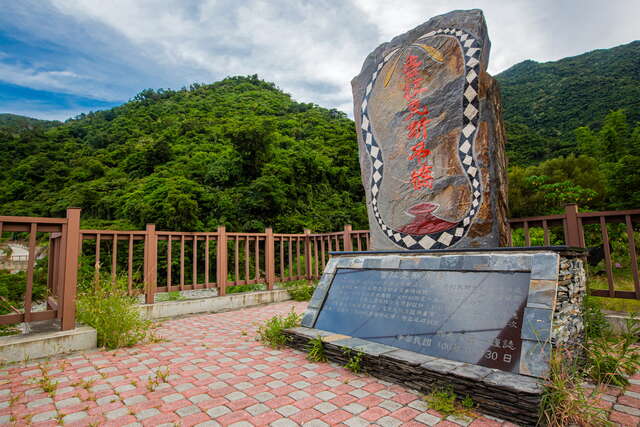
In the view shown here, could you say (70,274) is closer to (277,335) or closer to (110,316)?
(110,316)

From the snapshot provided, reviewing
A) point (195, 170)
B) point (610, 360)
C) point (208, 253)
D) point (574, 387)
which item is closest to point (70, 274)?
point (208, 253)

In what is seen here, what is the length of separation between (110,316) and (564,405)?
3.59 m

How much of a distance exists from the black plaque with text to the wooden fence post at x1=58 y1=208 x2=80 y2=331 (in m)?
2.31

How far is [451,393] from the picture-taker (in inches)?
72.8

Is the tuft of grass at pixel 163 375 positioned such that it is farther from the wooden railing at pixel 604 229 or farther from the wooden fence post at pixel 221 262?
the wooden railing at pixel 604 229

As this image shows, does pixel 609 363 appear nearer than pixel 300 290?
Yes

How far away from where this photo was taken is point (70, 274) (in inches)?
123

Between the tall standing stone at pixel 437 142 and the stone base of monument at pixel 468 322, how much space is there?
0.56 m

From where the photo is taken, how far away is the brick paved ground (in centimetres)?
170

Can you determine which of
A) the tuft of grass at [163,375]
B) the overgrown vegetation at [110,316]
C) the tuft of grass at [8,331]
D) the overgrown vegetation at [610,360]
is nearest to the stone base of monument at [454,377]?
the overgrown vegetation at [610,360]

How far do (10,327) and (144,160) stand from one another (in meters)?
18.5

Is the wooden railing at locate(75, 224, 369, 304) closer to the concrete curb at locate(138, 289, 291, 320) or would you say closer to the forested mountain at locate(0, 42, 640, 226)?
the concrete curb at locate(138, 289, 291, 320)

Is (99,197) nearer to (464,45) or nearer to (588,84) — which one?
(464,45)

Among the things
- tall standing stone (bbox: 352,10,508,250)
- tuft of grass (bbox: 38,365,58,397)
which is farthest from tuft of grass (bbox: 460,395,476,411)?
tuft of grass (bbox: 38,365,58,397)
